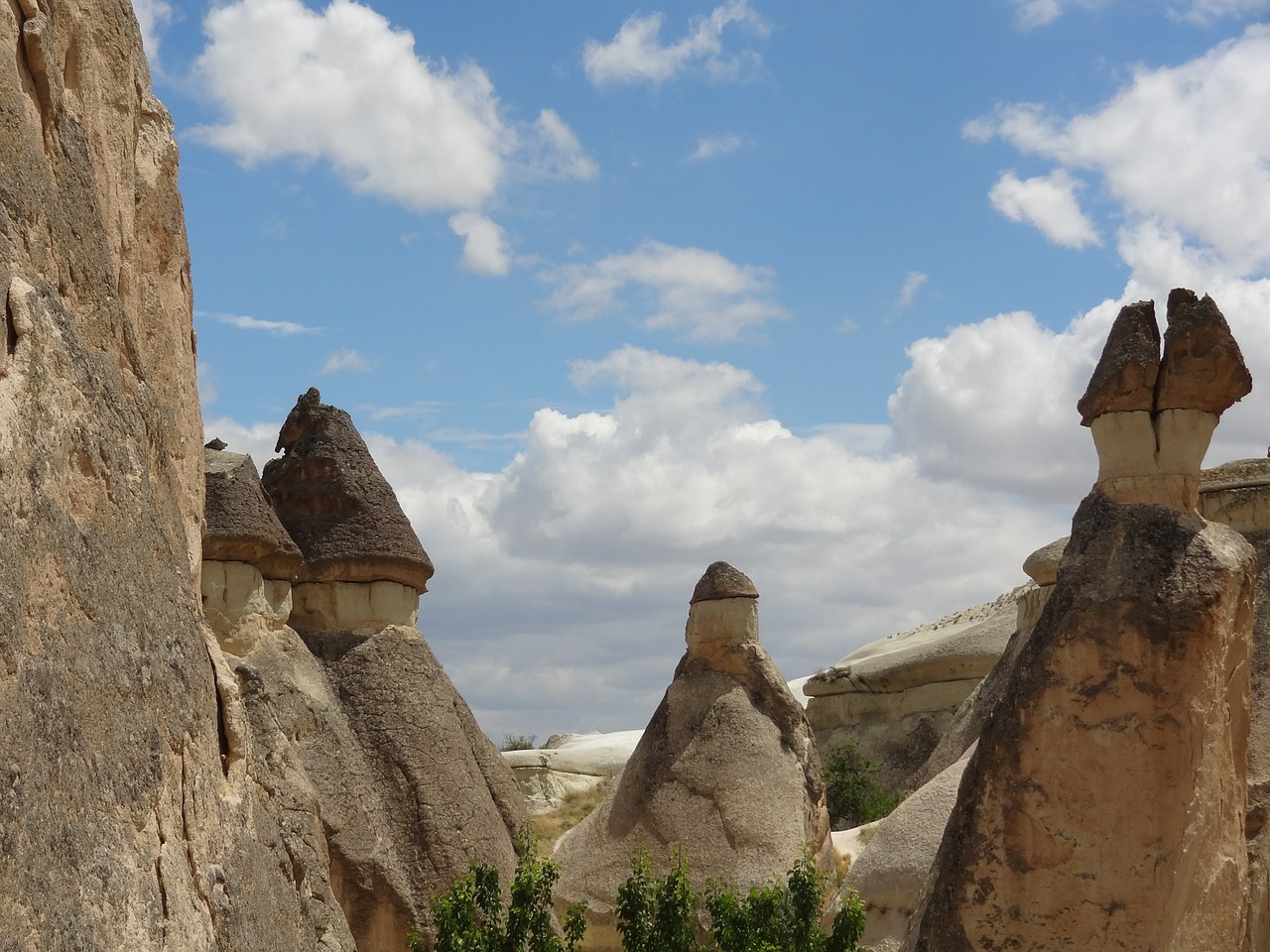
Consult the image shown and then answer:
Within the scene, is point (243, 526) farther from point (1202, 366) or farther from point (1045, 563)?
point (1045, 563)

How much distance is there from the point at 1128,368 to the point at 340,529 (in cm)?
586

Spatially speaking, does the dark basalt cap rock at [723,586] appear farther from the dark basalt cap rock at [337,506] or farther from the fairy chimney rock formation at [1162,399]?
the fairy chimney rock formation at [1162,399]

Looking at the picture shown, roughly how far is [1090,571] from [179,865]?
3730mm

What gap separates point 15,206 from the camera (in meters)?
3.25

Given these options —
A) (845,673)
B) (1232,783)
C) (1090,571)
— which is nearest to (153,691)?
(1090,571)

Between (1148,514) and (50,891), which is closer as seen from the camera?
(50,891)

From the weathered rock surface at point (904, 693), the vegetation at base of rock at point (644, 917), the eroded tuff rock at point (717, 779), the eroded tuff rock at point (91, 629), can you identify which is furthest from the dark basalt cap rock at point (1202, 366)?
the weathered rock surface at point (904, 693)

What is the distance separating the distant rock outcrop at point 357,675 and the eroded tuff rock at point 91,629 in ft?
15.9

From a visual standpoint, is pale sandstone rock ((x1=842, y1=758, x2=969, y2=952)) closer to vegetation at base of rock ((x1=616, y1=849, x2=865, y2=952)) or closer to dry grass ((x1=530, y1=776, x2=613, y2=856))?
vegetation at base of rock ((x1=616, y1=849, x2=865, y2=952))

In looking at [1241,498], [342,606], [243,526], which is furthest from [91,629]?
[1241,498]

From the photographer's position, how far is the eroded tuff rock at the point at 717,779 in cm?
1331

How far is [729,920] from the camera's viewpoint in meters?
8.62

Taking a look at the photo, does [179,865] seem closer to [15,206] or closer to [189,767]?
[189,767]

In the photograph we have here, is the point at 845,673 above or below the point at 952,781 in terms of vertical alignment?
above
